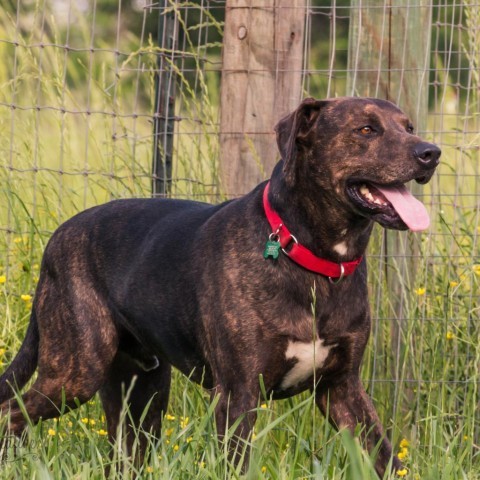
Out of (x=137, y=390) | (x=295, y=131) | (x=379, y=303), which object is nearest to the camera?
(x=295, y=131)

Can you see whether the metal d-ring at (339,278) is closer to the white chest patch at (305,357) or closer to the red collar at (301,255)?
the red collar at (301,255)

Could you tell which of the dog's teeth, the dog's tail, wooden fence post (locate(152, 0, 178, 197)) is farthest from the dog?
wooden fence post (locate(152, 0, 178, 197))

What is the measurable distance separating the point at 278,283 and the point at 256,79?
5.84ft

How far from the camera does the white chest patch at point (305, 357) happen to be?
3.99 metres

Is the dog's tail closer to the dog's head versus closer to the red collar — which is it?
the red collar

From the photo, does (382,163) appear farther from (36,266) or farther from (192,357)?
(36,266)

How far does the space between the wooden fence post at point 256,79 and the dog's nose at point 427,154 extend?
64.6 inches

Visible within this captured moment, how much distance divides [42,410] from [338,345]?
1426mm

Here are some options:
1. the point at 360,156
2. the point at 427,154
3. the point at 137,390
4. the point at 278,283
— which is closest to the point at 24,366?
the point at 137,390

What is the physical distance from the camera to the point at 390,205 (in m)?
3.94

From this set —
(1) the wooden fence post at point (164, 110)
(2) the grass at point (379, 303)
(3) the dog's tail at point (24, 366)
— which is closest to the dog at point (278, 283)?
(3) the dog's tail at point (24, 366)

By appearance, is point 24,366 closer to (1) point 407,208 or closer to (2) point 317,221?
(2) point 317,221

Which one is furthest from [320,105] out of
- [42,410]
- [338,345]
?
[42,410]

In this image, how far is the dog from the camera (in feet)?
13.1
